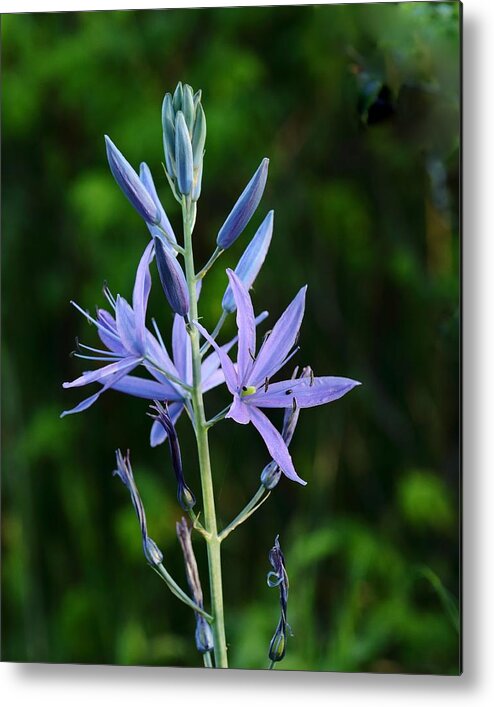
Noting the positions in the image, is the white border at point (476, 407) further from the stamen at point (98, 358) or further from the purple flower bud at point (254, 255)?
the stamen at point (98, 358)

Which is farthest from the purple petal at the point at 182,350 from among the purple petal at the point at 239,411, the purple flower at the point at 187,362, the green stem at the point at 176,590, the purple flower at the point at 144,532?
the green stem at the point at 176,590

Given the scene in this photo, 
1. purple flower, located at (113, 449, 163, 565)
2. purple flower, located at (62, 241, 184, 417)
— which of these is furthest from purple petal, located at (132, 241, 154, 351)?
purple flower, located at (113, 449, 163, 565)

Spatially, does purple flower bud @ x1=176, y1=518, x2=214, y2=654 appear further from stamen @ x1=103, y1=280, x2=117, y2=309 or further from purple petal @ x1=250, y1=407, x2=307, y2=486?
Answer: stamen @ x1=103, y1=280, x2=117, y2=309

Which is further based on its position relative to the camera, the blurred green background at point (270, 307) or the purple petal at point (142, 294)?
the blurred green background at point (270, 307)

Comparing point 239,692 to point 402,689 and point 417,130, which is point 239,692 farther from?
point 417,130

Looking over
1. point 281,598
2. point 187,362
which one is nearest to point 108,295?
point 187,362

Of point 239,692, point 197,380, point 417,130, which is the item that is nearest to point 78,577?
point 239,692
